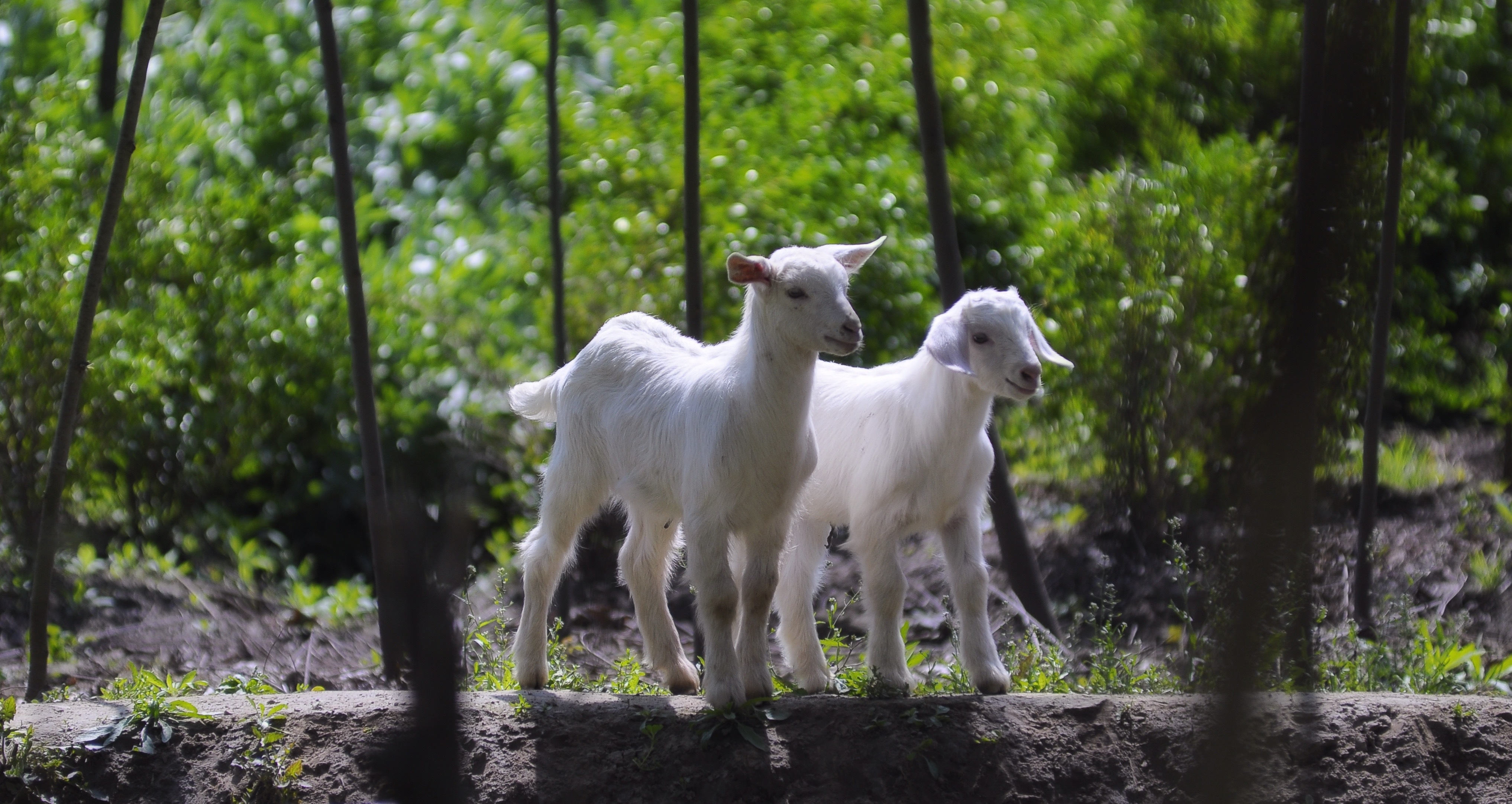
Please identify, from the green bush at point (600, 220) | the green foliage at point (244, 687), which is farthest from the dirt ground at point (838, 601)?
the green foliage at point (244, 687)

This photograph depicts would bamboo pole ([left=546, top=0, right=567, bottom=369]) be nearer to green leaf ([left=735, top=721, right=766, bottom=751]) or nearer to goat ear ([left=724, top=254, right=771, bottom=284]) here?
goat ear ([left=724, top=254, right=771, bottom=284])

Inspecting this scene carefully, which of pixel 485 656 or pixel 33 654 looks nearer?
pixel 33 654

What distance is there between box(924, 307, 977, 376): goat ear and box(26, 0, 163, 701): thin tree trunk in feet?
10.2

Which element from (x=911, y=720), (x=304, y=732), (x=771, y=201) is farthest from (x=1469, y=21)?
(x=304, y=732)

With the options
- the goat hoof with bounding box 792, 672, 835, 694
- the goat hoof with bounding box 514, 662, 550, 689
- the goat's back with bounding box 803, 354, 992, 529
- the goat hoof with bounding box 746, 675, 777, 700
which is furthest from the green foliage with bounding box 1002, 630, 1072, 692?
the goat hoof with bounding box 514, 662, 550, 689

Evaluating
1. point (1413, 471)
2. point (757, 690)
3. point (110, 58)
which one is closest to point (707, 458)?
point (757, 690)

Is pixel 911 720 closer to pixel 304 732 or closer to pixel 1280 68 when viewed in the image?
pixel 304 732

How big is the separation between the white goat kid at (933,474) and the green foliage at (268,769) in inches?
73.4

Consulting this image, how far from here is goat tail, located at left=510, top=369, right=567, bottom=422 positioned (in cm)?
532

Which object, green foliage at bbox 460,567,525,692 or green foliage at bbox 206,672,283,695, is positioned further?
green foliage at bbox 460,567,525,692

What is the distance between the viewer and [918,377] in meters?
4.91

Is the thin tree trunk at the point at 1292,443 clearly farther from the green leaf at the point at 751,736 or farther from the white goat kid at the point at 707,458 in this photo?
the green leaf at the point at 751,736

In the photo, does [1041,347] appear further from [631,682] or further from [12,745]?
[12,745]

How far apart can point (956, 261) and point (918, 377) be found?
106cm
